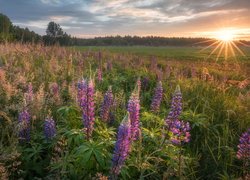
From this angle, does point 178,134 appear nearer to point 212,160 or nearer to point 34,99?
point 212,160

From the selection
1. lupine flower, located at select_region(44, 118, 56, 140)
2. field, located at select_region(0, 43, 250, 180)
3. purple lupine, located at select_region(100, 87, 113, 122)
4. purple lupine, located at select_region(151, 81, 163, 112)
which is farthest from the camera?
purple lupine, located at select_region(151, 81, 163, 112)

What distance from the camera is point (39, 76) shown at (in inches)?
279

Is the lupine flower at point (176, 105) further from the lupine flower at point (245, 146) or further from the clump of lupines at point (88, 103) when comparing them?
the clump of lupines at point (88, 103)

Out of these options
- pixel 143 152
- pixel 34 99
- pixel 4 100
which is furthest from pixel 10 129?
pixel 143 152

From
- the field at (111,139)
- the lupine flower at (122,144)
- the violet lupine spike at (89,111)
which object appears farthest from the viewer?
the violet lupine spike at (89,111)

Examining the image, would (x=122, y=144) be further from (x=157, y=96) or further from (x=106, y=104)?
(x=157, y=96)

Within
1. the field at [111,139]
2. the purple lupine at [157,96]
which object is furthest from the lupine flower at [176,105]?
the purple lupine at [157,96]

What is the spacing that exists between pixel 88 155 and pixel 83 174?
34cm

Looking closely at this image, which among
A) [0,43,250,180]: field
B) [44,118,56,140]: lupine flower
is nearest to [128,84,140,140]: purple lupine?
[0,43,250,180]: field

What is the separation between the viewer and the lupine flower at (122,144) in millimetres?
2547

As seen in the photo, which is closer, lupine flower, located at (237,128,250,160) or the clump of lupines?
lupine flower, located at (237,128,250,160)

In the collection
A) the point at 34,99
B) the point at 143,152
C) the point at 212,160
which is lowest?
the point at 212,160

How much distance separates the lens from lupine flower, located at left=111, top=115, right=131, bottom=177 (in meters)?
2.55

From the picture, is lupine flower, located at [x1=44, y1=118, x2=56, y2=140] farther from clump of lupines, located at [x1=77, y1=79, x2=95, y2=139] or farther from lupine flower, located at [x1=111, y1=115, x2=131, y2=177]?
lupine flower, located at [x1=111, y1=115, x2=131, y2=177]
